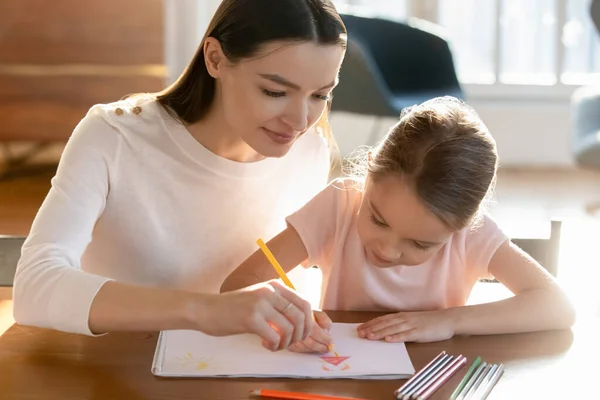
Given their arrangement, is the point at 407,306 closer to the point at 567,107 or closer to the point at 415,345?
the point at 415,345

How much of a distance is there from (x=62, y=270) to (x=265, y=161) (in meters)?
0.52

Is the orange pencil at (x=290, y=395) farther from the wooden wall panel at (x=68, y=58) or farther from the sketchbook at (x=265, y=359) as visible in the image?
the wooden wall panel at (x=68, y=58)

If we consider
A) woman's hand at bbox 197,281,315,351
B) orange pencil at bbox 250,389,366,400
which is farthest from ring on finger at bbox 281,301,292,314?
orange pencil at bbox 250,389,366,400

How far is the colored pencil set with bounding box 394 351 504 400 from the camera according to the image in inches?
39.9

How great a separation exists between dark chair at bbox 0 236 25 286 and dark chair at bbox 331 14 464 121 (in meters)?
2.52

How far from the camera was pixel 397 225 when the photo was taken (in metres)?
1.30

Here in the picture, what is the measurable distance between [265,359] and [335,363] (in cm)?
9

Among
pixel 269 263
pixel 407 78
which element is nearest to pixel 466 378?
pixel 269 263

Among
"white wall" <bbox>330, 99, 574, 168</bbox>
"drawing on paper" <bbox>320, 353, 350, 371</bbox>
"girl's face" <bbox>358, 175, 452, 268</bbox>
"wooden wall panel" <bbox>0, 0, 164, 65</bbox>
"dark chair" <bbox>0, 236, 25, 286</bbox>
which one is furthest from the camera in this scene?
"white wall" <bbox>330, 99, 574, 168</bbox>

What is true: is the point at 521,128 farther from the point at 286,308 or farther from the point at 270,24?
the point at 286,308

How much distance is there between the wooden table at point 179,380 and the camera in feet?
3.30

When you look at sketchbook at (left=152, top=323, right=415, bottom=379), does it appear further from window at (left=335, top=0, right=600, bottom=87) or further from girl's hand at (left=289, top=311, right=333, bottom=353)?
window at (left=335, top=0, right=600, bottom=87)

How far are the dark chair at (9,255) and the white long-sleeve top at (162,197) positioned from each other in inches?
4.7

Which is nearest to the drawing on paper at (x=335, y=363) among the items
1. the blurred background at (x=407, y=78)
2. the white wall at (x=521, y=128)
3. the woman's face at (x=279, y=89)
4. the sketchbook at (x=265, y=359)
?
the sketchbook at (x=265, y=359)
